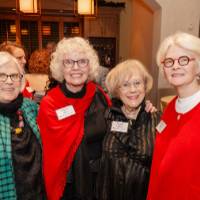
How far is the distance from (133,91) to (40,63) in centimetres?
142

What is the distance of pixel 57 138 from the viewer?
1761 millimetres

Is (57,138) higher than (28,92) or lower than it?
lower

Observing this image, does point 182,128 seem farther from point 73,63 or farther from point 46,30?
point 46,30

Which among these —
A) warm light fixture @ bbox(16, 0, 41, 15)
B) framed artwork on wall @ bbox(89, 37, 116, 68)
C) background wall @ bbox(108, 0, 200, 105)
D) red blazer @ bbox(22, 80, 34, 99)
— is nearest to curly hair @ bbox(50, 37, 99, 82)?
red blazer @ bbox(22, 80, 34, 99)

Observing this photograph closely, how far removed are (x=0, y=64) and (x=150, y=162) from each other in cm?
108

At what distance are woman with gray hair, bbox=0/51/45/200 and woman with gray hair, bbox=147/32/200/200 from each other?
748mm

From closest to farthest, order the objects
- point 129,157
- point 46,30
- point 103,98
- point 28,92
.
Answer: point 129,157
point 103,98
point 28,92
point 46,30

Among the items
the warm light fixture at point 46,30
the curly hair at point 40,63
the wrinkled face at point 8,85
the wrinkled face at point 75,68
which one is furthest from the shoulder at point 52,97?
the warm light fixture at point 46,30

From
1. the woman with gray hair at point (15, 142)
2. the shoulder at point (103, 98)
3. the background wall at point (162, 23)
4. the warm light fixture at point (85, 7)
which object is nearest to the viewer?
the woman with gray hair at point (15, 142)

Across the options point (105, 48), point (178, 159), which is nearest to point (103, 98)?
point (178, 159)

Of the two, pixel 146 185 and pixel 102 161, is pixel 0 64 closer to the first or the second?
pixel 102 161

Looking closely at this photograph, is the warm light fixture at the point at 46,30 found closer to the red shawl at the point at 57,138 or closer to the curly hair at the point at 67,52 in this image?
the curly hair at the point at 67,52

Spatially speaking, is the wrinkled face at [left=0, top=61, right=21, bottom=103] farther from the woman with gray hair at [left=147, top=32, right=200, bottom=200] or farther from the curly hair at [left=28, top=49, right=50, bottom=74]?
the curly hair at [left=28, top=49, right=50, bottom=74]

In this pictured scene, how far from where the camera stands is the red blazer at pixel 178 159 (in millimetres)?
1250
